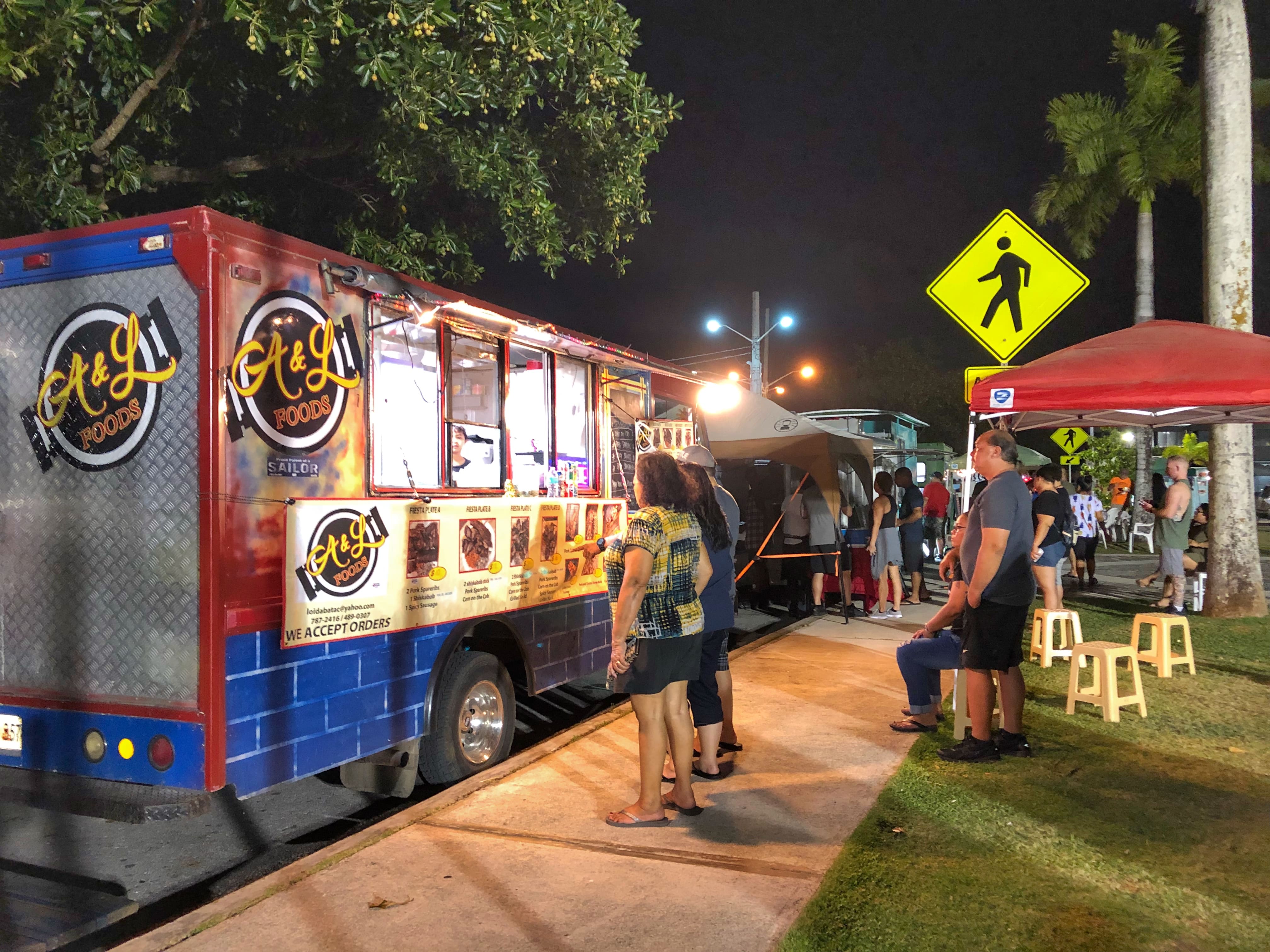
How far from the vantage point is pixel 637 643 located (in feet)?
15.3

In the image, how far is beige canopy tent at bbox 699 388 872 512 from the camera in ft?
36.3

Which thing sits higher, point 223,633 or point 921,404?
point 921,404

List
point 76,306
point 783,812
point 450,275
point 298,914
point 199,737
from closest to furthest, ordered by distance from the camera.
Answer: point 298,914, point 199,737, point 76,306, point 783,812, point 450,275

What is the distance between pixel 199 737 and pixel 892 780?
139 inches

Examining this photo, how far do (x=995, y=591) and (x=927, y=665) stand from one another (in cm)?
92

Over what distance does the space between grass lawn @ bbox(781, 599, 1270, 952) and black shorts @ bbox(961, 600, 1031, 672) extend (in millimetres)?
597

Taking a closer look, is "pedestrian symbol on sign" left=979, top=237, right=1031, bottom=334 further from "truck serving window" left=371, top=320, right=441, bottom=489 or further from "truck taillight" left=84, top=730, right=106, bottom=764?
"truck taillight" left=84, top=730, right=106, bottom=764

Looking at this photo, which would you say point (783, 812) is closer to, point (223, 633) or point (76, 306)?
point (223, 633)

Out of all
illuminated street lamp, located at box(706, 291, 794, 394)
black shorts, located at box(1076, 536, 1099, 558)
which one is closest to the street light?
illuminated street lamp, located at box(706, 291, 794, 394)

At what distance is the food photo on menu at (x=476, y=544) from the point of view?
5496 mm

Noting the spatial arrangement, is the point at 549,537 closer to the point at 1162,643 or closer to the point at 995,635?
the point at 995,635

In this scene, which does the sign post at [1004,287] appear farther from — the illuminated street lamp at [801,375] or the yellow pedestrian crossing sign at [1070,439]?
the illuminated street lamp at [801,375]

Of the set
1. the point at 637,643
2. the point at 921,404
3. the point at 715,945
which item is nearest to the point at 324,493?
the point at 637,643

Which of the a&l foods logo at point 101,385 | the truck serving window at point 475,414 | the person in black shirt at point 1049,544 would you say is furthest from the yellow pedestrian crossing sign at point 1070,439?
the a&l foods logo at point 101,385
